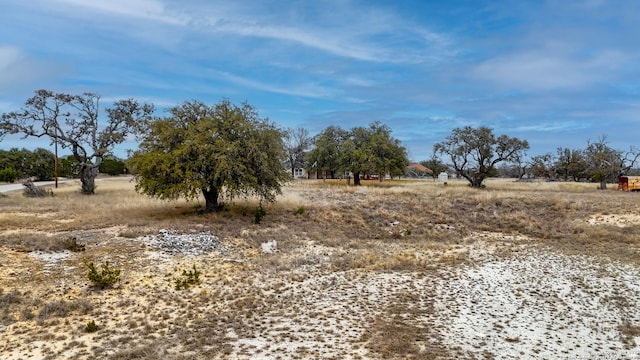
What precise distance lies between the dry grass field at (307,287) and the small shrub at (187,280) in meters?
0.09

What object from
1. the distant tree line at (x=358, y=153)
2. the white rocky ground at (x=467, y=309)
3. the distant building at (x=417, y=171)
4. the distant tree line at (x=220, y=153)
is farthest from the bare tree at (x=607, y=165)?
the distant building at (x=417, y=171)

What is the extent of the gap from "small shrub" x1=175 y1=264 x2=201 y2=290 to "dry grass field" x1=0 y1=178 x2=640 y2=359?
0.09 m

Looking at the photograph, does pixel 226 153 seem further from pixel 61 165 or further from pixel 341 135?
pixel 61 165

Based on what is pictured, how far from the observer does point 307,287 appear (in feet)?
44.2

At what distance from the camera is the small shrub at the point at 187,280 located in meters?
12.9

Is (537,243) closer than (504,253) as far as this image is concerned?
No

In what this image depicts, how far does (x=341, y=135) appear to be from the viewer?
55406 millimetres

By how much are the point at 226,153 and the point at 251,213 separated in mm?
4366

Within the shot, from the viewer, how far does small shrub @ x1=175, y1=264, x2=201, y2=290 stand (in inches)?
506

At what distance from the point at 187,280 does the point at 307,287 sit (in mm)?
3809

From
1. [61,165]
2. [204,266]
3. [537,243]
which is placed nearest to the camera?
[204,266]

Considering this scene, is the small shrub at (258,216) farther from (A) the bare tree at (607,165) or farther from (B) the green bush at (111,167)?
(B) the green bush at (111,167)

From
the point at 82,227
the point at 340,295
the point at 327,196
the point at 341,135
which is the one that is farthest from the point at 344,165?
the point at 340,295

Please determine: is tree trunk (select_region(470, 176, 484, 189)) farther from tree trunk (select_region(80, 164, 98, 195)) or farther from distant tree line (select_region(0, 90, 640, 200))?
tree trunk (select_region(80, 164, 98, 195))
